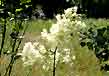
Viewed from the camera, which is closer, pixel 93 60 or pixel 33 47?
pixel 33 47

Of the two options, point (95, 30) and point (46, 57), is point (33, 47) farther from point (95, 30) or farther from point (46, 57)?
point (95, 30)

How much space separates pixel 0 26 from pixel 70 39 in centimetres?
123

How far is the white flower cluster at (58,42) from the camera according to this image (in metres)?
3.75

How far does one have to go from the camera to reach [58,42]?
3771 mm

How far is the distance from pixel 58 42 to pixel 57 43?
1 centimetres

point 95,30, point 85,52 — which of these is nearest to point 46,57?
point 95,30

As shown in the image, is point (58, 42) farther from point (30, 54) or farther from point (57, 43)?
point (30, 54)

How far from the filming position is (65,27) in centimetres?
377

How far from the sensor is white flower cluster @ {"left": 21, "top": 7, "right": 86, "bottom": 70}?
3.75m

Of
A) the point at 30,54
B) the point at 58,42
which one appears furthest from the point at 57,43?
the point at 30,54

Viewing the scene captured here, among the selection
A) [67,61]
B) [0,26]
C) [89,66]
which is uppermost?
[0,26]

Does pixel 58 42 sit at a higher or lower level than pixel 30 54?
higher

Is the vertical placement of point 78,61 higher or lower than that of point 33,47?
lower

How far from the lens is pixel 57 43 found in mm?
3768
